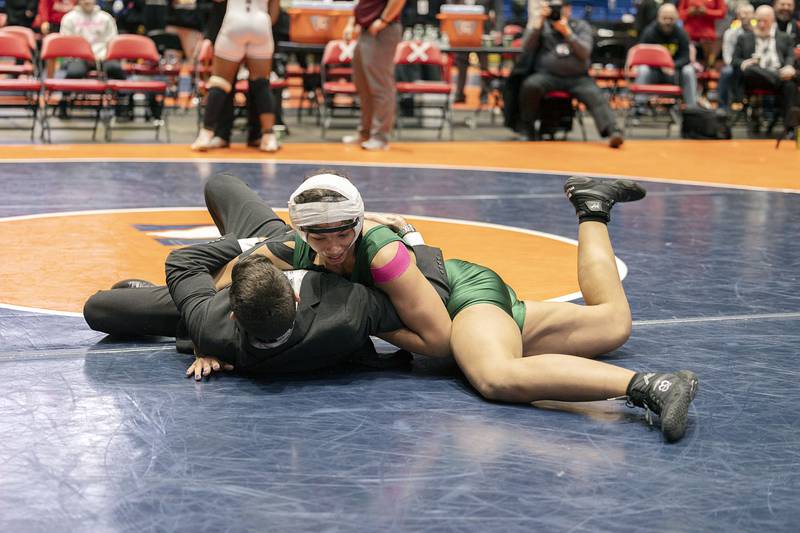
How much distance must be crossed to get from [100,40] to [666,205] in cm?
736

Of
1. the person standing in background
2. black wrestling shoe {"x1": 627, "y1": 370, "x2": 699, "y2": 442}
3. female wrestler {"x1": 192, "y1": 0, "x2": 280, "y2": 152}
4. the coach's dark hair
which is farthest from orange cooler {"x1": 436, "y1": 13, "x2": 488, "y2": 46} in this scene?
black wrestling shoe {"x1": 627, "y1": 370, "x2": 699, "y2": 442}

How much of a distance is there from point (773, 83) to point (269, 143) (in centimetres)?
651

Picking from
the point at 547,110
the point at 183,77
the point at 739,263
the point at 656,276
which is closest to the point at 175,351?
the point at 656,276

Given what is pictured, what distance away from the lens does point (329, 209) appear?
11.6 feet

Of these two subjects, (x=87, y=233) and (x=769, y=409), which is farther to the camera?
(x=87, y=233)

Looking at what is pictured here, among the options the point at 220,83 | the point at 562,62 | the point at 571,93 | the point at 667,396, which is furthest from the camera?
the point at 571,93

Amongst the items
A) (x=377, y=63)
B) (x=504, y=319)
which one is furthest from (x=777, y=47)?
(x=504, y=319)

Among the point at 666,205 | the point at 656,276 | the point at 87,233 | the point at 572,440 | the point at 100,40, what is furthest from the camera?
the point at 100,40

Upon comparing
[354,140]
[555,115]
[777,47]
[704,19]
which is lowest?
[354,140]

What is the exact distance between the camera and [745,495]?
2844mm

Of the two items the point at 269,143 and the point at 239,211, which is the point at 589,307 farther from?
the point at 269,143

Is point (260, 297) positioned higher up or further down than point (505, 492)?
higher up

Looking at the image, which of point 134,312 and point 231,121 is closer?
point 134,312

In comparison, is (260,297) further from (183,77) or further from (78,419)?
(183,77)
